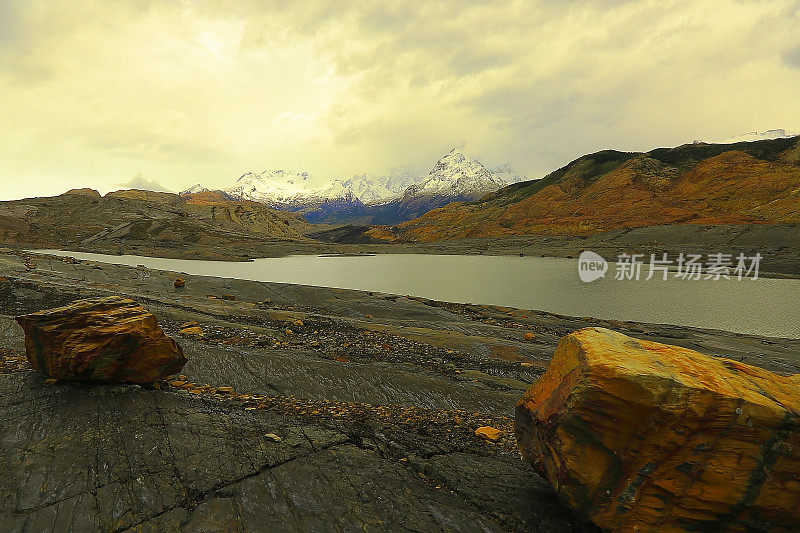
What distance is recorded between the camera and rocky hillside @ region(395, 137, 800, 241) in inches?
3602

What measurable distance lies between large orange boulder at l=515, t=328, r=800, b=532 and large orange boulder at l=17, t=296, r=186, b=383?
887 cm

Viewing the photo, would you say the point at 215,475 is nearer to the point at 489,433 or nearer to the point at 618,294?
the point at 489,433

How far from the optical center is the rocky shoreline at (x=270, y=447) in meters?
5.57

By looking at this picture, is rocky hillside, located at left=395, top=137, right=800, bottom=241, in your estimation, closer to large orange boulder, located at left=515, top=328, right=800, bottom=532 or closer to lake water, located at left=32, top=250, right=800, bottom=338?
lake water, located at left=32, top=250, right=800, bottom=338

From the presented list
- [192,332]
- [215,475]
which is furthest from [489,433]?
[192,332]

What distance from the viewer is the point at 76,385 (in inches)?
309

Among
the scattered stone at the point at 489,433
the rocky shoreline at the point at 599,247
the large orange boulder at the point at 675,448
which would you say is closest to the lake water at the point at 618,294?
the rocky shoreline at the point at 599,247

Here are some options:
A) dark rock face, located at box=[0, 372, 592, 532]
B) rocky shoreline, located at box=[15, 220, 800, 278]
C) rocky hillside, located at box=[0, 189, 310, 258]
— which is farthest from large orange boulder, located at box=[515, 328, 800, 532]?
rocky hillside, located at box=[0, 189, 310, 258]

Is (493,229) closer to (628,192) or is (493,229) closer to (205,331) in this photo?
(628,192)

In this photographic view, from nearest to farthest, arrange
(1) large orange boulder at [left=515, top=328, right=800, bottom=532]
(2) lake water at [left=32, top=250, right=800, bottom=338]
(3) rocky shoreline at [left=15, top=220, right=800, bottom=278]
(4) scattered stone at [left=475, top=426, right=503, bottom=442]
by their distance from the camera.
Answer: (1) large orange boulder at [left=515, top=328, right=800, bottom=532] → (4) scattered stone at [left=475, top=426, right=503, bottom=442] → (2) lake water at [left=32, top=250, right=800, bottom=338] → (3) rocky shoreline at [left=15, top=220, right=800, bottom=278]

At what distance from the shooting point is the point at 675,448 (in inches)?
196

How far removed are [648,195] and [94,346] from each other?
470 feet

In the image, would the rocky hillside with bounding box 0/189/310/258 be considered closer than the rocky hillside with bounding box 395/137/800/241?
Yes

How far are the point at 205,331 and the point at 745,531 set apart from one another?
16530 mm
